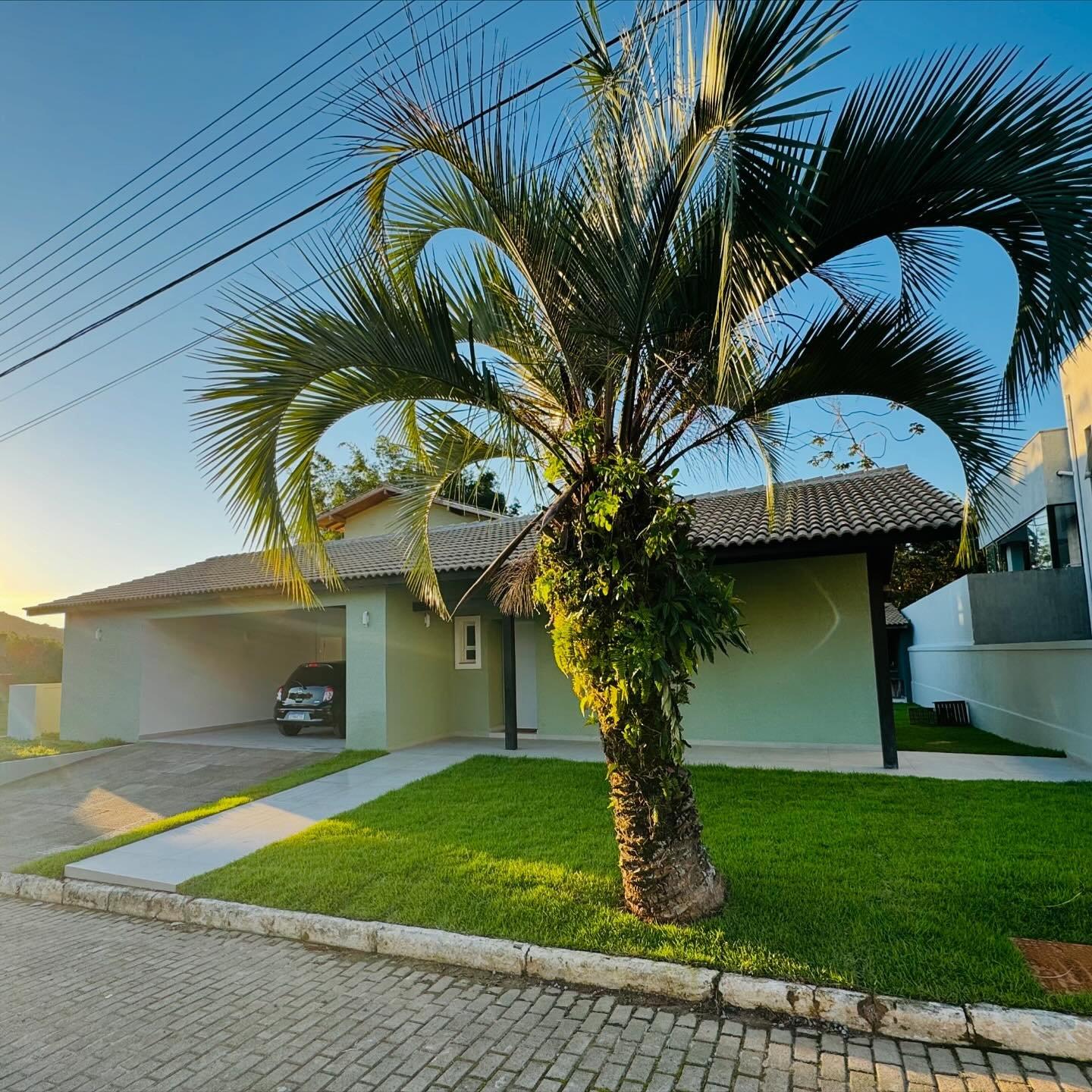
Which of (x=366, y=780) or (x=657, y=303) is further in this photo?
(x=366, y=780)

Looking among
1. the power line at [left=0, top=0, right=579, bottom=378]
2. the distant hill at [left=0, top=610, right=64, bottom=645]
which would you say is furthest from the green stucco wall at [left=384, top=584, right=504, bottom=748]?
the distant hill at [left=0, top=610, right=64, bottom=645]

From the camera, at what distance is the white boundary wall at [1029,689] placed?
9578 millimetres

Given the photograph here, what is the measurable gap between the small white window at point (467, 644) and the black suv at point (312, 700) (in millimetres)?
2630

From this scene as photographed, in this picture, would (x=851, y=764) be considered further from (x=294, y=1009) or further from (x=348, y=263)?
(x=348, y=263)

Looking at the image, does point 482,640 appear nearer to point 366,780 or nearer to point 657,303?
point 366,780

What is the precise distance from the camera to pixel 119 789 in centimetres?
1076

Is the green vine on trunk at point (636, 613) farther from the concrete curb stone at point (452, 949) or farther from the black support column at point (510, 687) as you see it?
the black support column at point (510, 687)

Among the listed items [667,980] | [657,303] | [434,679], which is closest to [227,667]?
[434,679]

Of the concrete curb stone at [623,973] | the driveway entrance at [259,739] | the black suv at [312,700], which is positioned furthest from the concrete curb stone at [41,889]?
the black suv at [312,700]

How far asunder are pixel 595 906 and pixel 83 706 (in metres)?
15.5

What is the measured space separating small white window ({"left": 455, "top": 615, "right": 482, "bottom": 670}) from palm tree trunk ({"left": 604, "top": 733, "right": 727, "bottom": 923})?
9.99m

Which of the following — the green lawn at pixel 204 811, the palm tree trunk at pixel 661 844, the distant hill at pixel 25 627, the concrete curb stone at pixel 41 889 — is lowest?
the concrete curb stone at pixel 41 889

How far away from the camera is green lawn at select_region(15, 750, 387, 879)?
697 cm

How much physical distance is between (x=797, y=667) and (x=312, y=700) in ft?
31.1
